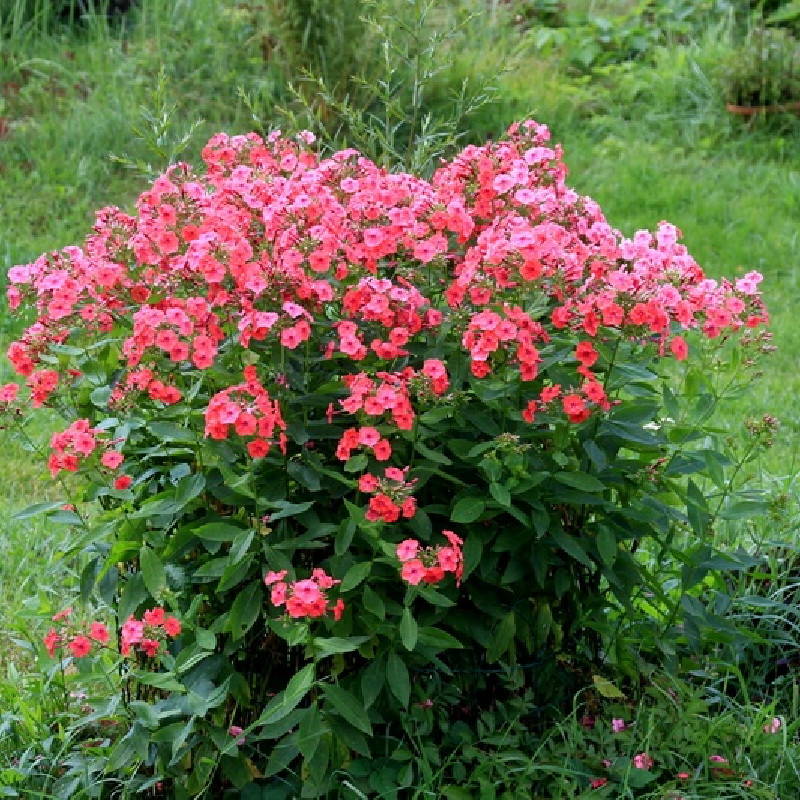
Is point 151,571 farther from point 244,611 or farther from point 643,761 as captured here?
point 643,761

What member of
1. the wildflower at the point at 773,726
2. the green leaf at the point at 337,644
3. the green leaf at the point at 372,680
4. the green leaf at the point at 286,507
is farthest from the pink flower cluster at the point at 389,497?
the wildflower at the point at 773,726

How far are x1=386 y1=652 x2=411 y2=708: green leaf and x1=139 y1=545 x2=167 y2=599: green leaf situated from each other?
438 mm

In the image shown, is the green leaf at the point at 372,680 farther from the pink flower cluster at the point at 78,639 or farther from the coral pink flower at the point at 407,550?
the pink flower cluster at the point at 78,639

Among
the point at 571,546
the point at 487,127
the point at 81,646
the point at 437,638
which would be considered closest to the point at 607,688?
the point at 571,546

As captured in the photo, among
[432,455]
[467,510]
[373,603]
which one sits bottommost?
[373,603]

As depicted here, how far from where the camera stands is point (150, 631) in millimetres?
2412

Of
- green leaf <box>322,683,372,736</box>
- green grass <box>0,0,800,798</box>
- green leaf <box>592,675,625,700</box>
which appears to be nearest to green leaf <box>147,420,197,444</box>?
green leaf <box>322,683,372,736</box>

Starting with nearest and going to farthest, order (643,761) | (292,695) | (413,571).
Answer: (413,571), (292,695), (643,761)

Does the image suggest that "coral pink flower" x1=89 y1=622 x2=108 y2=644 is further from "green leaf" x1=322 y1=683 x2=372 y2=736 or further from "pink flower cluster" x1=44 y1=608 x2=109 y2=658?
"green leaf" x1=322 y1=683 x2=372 y2=736

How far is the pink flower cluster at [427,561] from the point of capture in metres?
2.20

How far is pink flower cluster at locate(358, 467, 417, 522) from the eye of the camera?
2.26m

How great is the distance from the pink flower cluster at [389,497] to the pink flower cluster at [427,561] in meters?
0.05

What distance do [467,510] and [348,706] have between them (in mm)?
414

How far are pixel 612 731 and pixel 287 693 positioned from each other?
794 mm
